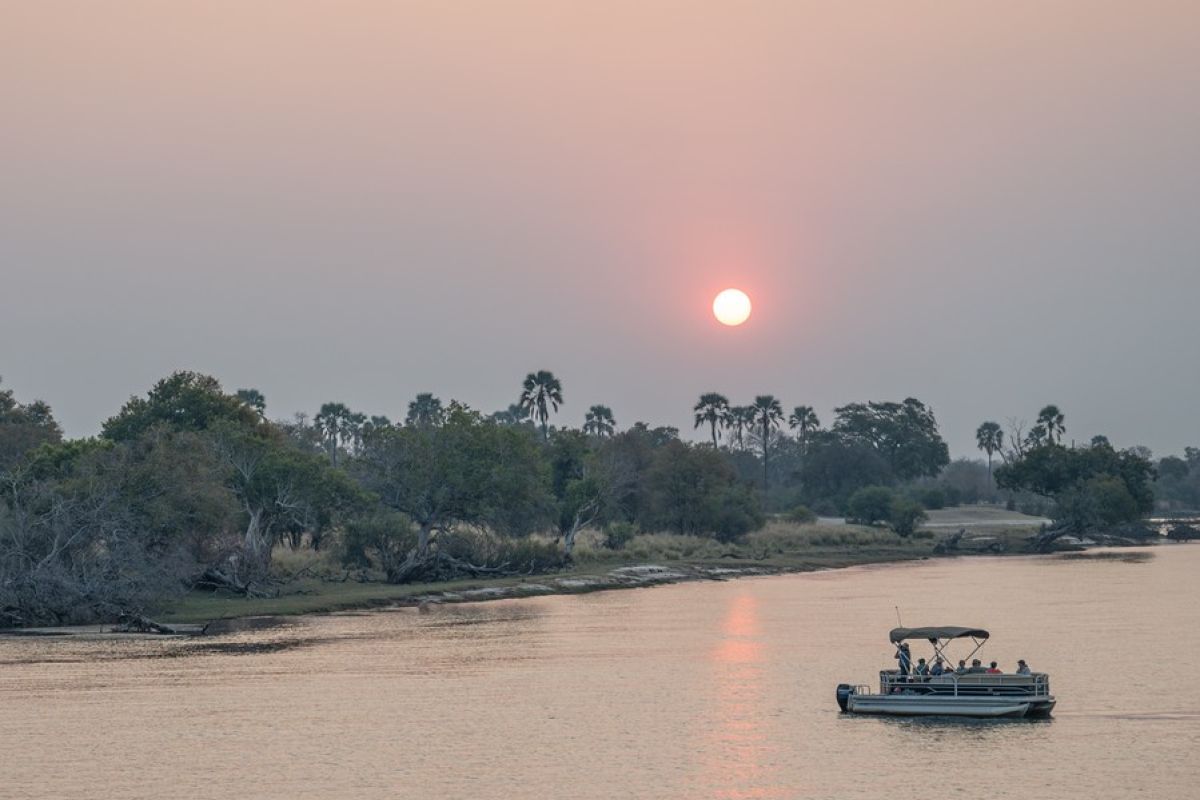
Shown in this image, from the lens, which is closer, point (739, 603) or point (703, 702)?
point (703, 702)

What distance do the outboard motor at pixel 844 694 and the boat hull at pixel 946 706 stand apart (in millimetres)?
110

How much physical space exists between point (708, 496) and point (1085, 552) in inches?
1813

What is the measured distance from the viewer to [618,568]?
117562 millimetres

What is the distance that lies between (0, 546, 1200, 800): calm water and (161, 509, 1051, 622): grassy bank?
28.6 feet

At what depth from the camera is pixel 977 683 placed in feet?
163

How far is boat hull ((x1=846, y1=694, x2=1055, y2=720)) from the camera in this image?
158 ft

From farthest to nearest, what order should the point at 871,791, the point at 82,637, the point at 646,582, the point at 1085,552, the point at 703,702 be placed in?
the point at 1085,552, the point at 646,582, the point at 82,637, the point at 703,702, the point at 871,791

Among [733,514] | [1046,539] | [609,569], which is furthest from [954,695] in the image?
[1046,539]

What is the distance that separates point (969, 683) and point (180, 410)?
83.0 m

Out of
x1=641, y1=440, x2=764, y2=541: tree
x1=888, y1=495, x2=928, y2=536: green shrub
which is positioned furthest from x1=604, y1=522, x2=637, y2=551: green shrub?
x1=888, y1=495, x2=928, y2=536: green shrub

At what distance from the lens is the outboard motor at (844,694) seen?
50219 mm

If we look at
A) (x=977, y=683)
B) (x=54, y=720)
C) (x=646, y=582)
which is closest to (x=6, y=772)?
(x=54, y=720)

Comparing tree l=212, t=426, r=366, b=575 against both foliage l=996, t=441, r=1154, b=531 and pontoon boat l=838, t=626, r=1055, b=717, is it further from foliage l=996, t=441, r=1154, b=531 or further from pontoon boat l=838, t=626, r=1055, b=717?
Answer: foliage l=996, t=441, r=1154, b=531

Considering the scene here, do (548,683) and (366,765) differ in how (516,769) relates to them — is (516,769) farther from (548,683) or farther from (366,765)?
(548,683)
